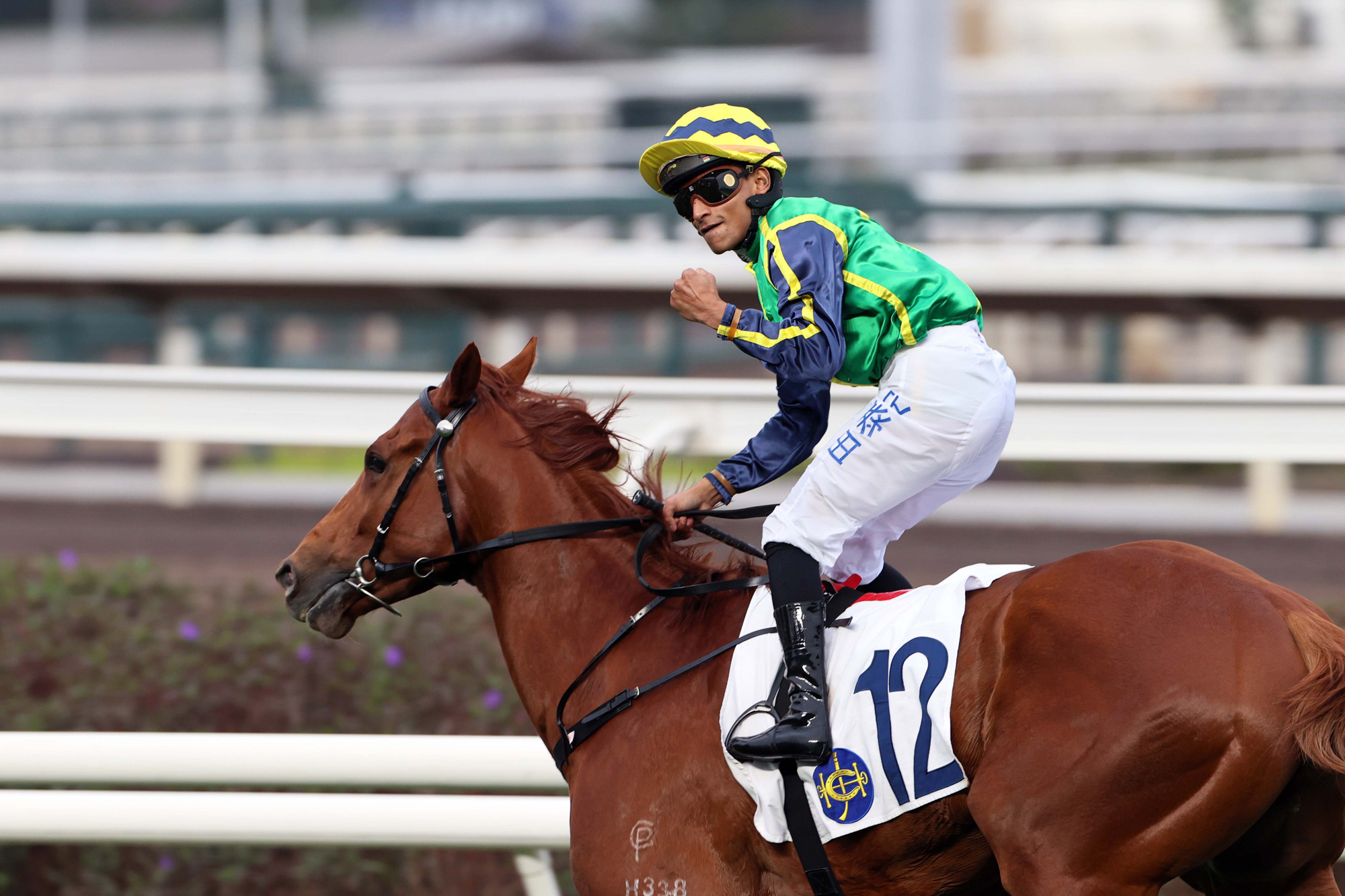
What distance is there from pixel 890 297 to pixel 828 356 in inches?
7.9

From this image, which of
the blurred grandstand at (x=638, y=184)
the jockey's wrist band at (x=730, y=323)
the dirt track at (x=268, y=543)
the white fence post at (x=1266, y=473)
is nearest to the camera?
the jockey's wrist band at (x=730, y=323)

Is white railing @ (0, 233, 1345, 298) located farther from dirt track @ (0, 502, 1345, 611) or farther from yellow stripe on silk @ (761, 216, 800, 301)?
yellow stripe on silk @ (761, 216, 800, 301)

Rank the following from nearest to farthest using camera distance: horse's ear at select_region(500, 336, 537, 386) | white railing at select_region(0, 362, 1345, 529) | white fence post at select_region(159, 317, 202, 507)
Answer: horse's ear at select_region(500, 336, 537, 386) → white railing at select_region(0, 362, 1345, 529) → white fence post at select_region(159, 317, 202, 507)

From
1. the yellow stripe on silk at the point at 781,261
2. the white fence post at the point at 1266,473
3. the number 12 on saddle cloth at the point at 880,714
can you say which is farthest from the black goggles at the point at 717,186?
the white fence post at the point at 1266,473

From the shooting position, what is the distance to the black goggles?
2.70 m

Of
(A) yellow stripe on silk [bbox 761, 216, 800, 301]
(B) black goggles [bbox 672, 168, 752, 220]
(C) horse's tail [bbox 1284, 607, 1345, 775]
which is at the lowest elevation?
(C) horse's tail [bbox 1284, 607, 1345, 775]

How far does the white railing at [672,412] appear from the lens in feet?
14.2

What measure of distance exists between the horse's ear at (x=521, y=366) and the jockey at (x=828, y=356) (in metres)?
→ 0.53

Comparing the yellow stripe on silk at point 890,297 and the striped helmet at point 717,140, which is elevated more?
the striped helmet at point 717,140

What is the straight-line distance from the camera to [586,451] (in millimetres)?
2926

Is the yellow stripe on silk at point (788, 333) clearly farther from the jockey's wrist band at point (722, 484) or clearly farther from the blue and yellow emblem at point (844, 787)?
the blue and yellow emblem at point (844, 787)

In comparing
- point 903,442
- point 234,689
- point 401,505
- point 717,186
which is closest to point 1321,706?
point 903,442

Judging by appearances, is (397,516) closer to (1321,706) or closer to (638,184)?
(1321,706)

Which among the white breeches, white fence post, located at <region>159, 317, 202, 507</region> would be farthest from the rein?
white fence post, located at <region>159, 317, 202, 507</region>
